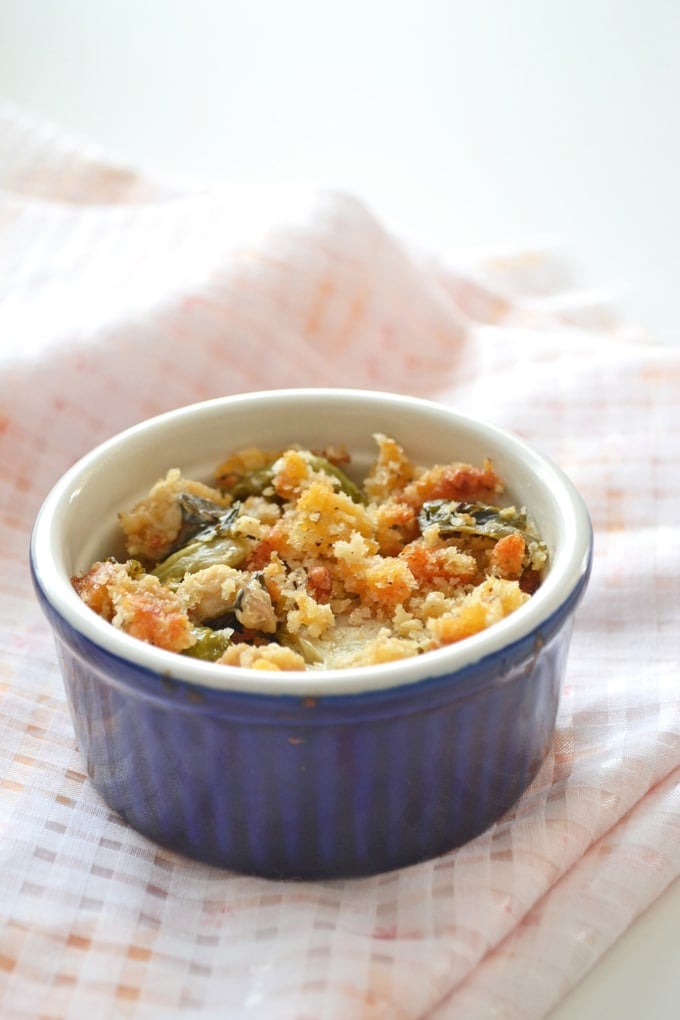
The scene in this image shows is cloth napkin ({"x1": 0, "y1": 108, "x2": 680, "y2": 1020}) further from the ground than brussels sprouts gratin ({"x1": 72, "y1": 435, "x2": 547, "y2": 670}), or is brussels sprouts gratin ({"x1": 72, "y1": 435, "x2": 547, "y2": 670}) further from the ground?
brussels sprouts gratin ({"x1": 72, "y1": 435, "x2": 547, "y2": 670})

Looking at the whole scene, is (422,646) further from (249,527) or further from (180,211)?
(180,211)

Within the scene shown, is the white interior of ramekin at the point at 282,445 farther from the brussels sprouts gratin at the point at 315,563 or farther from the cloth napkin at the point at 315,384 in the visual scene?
the cloth napkin at the point at 315,384

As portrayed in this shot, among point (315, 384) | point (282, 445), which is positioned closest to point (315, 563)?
point (282, 445)

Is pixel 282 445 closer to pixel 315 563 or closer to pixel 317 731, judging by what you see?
pixel 315 563

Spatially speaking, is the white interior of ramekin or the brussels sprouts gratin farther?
the brussels sprouts gratin

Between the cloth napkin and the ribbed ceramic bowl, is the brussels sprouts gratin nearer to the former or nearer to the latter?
the ribbed ceramic bowl

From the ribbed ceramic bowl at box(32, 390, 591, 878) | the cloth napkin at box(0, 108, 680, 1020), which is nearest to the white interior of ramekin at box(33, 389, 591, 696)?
the ribbed ceramic bowl at box(32, 390, 591, 878)

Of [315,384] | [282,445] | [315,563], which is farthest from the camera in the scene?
[315,384]
